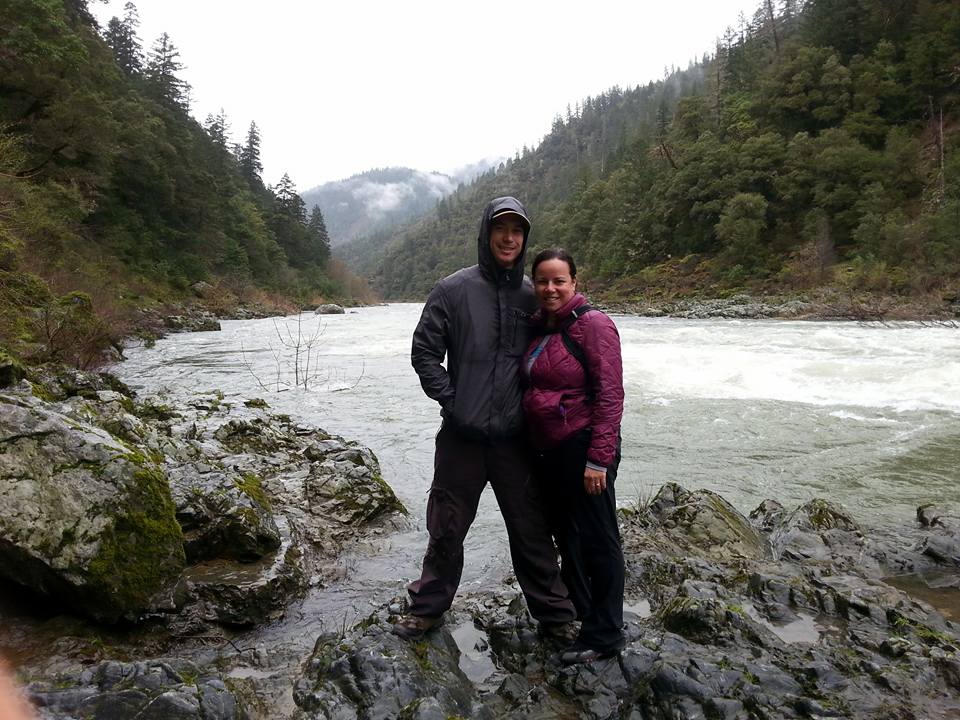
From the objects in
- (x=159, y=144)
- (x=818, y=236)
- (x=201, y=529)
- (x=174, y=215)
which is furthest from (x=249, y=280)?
(x=201, y=529)

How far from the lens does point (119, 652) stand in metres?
2.63

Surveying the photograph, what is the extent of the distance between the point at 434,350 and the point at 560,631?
164cm

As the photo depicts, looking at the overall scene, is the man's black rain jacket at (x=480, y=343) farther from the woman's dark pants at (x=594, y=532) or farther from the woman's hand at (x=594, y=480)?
the woman's hand at (x=594, y=480)

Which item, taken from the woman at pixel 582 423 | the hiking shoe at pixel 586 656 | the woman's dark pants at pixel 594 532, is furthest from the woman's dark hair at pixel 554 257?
the hiking shoe at pixel 586 656

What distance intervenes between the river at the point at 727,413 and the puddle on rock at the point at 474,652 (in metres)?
0.78

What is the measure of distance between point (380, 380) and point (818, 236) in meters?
32.6

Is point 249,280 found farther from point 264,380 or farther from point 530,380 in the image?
point 530,380

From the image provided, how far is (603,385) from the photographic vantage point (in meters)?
2.57

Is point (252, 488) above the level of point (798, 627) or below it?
above

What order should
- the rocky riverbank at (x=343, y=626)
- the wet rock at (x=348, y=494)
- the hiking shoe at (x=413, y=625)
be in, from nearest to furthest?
the rocky riverbank at (x=343, y=626)
the hiking shoe at (x=413, y=625)
the wet rock at (x=348, y=494)

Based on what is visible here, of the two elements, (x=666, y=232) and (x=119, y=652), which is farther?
(x=666, y=232)

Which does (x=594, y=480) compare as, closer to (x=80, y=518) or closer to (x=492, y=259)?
(x=492, y=259)

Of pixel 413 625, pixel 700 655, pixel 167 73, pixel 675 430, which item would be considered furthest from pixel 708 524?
pixel 167 73

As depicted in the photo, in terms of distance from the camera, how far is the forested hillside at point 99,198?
1097 centimetres
